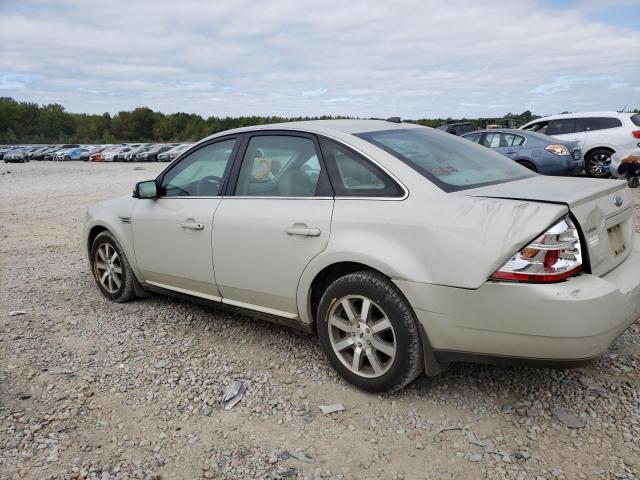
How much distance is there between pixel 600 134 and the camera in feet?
43.0

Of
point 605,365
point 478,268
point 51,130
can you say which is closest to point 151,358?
point 478,268

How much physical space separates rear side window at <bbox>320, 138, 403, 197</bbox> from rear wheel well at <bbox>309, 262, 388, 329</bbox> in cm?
42

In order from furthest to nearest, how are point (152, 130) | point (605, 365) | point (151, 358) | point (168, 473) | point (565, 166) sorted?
point (152, 130) → point (565, 166) → point (151, 358) → point (605, 365) → point (168, 473)

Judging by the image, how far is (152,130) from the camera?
11462cm

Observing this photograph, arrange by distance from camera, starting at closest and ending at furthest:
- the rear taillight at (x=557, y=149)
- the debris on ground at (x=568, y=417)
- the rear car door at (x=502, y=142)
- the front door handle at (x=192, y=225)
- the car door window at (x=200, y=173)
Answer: the debris on ground at (x=568, y=417) < the front door handle at (x=192, y=225) < the car door window at (x=200, y=173) < the rear taillight at (x=557, y=149) < the rear car door at (x=502, y=142)

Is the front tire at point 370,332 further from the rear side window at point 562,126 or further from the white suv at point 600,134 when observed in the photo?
the rear side window at point 562,126

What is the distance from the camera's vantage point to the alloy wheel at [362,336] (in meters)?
3.12

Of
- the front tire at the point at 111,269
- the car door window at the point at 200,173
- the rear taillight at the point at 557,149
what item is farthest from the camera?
→ the rear taillight at the point at 557,149

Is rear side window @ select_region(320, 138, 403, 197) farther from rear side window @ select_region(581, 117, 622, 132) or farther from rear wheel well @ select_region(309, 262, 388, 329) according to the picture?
rear side window @ select_region(581, 117, 622, 132)

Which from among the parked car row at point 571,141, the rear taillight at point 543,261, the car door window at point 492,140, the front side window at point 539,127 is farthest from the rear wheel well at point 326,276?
the front side window at point 539,127

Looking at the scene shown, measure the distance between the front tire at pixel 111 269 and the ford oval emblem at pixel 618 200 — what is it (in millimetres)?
3867

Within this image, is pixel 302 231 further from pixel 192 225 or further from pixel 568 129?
pixel 568 129

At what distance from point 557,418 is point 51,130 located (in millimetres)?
128678

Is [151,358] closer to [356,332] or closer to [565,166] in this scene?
[356,332]
